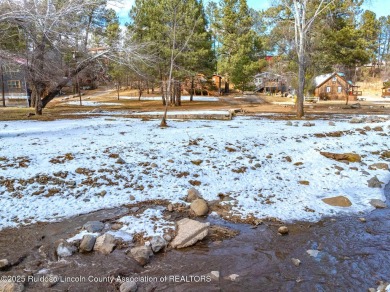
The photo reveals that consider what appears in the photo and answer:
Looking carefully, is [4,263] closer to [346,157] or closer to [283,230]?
[283,230]

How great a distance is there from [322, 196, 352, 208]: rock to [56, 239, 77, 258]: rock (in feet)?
18.2

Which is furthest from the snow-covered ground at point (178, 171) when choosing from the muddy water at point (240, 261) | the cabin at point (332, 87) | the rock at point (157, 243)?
the cabin at point (332, 87)

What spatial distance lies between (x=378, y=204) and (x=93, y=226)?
626cm

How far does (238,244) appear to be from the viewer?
528 cm

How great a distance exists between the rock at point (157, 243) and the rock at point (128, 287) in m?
0.95

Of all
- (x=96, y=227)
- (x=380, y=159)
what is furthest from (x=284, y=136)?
(x=96, y=227)

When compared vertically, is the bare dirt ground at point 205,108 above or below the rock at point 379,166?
above

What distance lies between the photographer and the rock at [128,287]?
12.9 feet

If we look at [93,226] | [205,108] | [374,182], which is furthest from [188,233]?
[205,108]

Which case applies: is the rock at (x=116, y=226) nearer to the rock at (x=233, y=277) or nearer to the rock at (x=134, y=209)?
the rock at (x=134, y=209)

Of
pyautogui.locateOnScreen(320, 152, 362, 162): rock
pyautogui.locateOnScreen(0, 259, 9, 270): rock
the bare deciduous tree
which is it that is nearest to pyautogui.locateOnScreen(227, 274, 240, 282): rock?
pyautogui.locateOnScreen(0, 259, 9, 270): rock

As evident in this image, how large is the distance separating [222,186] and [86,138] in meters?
5.70

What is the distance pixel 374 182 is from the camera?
26.6 feet

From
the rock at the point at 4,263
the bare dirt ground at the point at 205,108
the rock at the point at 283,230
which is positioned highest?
the bare dirt ground at the point at 205,108
